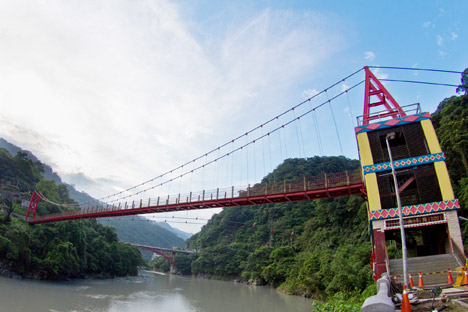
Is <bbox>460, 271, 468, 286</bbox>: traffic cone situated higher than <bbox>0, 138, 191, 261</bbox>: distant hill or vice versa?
<bbox>0, 138, 191, 261</bbox>: distant hill

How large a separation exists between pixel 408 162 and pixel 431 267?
14.2ft

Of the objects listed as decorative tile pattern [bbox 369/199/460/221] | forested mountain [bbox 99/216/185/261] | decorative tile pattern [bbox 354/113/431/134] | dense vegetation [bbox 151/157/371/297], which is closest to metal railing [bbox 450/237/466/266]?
decorative tile pattern [bbox 369/199/460/221]

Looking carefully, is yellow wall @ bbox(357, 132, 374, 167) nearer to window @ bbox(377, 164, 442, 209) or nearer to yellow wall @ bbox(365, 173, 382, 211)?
yellow wall @ bbox(365, 173, 382, 211)

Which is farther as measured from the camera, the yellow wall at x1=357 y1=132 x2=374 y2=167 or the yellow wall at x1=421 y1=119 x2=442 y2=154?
the yellow wall at x1=357 y1=132 x2=374 y2=167

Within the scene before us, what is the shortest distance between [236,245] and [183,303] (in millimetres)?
30352

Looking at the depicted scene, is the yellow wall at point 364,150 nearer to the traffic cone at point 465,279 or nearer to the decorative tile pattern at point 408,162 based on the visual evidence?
the decorative tile pattern at point 408,162

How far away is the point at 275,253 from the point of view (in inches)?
1371

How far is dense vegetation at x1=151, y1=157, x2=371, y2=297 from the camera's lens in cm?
2098

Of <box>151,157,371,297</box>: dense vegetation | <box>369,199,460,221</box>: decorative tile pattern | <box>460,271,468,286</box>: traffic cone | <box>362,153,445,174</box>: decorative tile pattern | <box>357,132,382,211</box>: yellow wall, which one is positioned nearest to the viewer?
<box>460,271,468,286</box>: traffic cone

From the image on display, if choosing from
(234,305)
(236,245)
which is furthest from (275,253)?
(236,245)

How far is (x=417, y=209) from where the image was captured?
36.3 ft

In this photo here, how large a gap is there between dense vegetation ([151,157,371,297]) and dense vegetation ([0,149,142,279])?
17.2m

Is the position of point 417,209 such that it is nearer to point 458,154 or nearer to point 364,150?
point 364,150

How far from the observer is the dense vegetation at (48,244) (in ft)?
89.1
